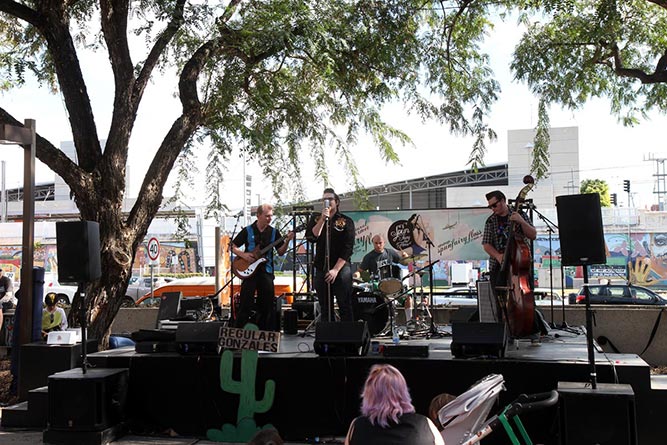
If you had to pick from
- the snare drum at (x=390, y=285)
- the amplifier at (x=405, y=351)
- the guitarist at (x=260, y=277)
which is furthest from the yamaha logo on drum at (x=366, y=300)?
the amplifier at (x=405, y=351)

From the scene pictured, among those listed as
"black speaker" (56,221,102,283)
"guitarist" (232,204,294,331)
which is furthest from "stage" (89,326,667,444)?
"black speaker" (56,221,102,283)

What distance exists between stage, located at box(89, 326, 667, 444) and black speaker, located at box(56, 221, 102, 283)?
0.89 metres

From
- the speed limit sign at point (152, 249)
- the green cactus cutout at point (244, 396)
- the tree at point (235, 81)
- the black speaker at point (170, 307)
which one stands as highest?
the tree at point (235, 81)

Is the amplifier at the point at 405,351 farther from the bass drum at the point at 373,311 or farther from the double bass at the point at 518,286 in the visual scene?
the bass drum at the point at 373,311

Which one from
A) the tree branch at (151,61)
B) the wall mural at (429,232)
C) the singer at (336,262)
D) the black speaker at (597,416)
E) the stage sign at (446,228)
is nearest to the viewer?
the black speaker at (597,416)

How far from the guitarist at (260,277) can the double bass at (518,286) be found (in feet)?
8.18

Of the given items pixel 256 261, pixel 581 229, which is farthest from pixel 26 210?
pixel 581 229

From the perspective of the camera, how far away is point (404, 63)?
9.41m

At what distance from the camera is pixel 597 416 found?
4781mm

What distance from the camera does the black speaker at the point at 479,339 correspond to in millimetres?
5809

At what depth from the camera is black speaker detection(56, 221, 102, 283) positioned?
659cm

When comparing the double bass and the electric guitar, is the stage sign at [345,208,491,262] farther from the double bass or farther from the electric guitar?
the double bass

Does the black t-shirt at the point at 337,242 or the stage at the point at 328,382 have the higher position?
the black t-shirt at the point at 337,242

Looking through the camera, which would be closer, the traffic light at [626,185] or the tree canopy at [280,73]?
the tree canopy at [280,73]
